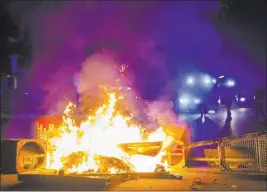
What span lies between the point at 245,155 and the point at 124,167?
12.4ft

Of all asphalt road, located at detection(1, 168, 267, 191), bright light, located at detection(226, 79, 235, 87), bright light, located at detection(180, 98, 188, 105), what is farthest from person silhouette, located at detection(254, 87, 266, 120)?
asphalt road, located at detection(1, 168, 267, 191)

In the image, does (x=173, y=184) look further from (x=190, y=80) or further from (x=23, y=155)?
(x=190, y=80)

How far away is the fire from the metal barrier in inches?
79.6

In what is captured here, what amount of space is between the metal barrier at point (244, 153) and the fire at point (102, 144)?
6.63ft

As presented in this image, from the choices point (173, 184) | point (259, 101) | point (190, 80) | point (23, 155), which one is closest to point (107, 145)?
point (23, 155)

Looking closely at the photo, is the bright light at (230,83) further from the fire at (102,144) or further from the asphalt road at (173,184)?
the asphalt road at (173,184)

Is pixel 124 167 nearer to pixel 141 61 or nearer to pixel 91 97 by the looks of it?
pixel 91 97

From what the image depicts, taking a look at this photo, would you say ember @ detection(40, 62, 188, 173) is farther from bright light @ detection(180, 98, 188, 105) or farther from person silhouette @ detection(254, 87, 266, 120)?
bright light @ detection(180, 98, 188, 105)

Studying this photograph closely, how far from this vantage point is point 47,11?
35.3 ft

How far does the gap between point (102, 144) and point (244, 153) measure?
451cm

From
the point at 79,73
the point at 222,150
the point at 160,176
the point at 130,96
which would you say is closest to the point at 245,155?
the point at 222,150

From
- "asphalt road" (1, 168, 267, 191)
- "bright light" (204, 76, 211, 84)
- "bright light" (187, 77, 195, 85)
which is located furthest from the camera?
"bright light" (204, 76, 211, 84)

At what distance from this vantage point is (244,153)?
8.44 meters

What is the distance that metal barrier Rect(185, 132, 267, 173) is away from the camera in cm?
774
